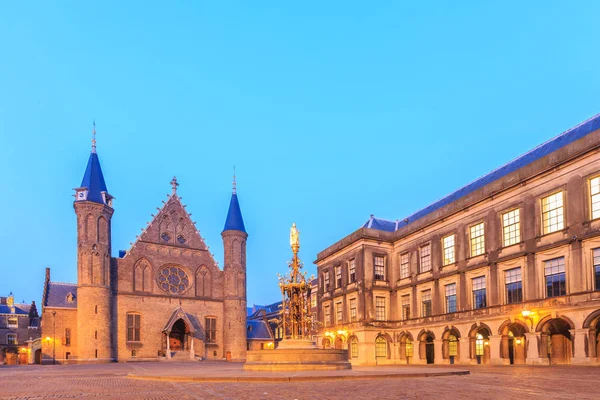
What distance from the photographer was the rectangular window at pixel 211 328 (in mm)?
62125

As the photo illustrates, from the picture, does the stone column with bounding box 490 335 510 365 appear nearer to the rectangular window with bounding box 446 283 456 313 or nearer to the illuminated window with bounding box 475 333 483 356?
the illuminated window with bounding box 475 333 483 356

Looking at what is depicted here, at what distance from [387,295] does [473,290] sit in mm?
10171

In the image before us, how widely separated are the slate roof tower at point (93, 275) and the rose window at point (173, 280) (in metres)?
6.91

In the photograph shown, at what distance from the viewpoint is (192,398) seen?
1150 cm

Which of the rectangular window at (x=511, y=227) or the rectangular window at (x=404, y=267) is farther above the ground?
the rectangular window at (x=511, y=227)

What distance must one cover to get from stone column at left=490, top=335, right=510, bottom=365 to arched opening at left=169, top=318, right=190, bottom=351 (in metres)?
38.3

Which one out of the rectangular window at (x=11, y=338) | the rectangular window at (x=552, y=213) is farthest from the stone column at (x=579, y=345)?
the rectangular window at (x=11, y=338)

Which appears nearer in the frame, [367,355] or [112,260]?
[367,355]

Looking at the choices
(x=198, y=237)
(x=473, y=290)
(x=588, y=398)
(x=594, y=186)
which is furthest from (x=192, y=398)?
(x=198, y=237)

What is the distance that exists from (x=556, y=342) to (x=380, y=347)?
16.0 meters

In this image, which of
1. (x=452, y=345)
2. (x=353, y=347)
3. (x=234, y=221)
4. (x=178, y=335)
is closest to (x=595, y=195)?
(x=452, y=345)

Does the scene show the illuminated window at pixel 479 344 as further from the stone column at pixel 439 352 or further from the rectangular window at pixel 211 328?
the rectangular window at pixel 211 328

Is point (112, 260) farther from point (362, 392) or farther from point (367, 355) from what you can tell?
point (362, 392)

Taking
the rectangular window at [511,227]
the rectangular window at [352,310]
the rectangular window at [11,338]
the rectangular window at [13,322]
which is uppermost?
the rectangular window at [511,227]
